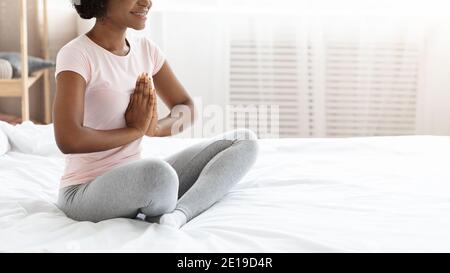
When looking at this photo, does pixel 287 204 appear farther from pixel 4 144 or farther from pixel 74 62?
pixel 4 144

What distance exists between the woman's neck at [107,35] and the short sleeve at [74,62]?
0.08 metres

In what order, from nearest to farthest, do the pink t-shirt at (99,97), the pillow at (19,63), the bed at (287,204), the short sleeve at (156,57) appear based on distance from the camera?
the bed at (287,204) → the pink t-shirt at (99,97) → the short sleeve at (156,57) → the pillow at (19,63)

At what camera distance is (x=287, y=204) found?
147 centimetres

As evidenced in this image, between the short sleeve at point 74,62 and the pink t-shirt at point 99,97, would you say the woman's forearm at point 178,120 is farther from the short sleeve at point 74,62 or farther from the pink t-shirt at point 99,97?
the short sleeve at point 74,62

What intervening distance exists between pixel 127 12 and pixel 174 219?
1.48ft

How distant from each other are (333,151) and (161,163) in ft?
2.38

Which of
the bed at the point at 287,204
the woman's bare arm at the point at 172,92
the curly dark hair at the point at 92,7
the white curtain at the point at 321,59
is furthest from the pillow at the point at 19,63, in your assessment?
the curly dark hair at the point at 92,7

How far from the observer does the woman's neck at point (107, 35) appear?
1.52 meters

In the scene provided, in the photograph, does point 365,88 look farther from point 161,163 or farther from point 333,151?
point 161,163

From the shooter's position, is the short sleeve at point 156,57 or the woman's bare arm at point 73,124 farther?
the short sleeve at point 156,57

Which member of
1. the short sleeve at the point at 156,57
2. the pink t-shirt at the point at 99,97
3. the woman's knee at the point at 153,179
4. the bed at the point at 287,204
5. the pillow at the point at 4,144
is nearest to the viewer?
the bed at the point at 287,204

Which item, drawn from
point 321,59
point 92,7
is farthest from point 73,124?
point 321,59
